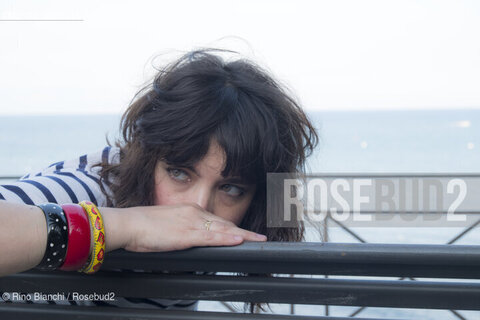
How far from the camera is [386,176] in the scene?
144 inches

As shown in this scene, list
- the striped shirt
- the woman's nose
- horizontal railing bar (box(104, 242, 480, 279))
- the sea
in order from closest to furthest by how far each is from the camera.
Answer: horizontal railing bar (box(104, 242, 480, 279))
the striped shirt
the woman's nose
the sea

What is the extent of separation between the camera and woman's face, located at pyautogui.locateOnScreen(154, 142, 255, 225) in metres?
1.32

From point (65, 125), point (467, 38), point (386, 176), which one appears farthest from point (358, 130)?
point (386, 176)

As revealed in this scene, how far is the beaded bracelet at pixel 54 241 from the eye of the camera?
28.7 inches

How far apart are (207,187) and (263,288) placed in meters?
0.61

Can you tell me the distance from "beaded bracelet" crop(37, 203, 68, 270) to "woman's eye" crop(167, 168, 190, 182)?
0.61 meters

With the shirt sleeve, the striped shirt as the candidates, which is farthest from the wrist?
the shirt sleeve

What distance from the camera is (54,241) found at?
2.40 ft

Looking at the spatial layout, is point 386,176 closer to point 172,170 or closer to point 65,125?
point 172,170

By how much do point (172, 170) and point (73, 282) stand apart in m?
0.63

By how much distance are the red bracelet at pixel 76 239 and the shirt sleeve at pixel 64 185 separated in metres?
0.21

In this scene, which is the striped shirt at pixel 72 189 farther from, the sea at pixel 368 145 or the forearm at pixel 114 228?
the sea at pixel 368 145

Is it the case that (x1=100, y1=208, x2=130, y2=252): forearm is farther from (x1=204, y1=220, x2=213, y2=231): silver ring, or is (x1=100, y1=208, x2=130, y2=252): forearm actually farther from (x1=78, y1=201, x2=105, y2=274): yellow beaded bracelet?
(x1=204, y1=220, x2=213, y2=231): silver ring

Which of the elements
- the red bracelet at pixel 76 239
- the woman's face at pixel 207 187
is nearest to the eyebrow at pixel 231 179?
the woman's face at pixel 207 187
